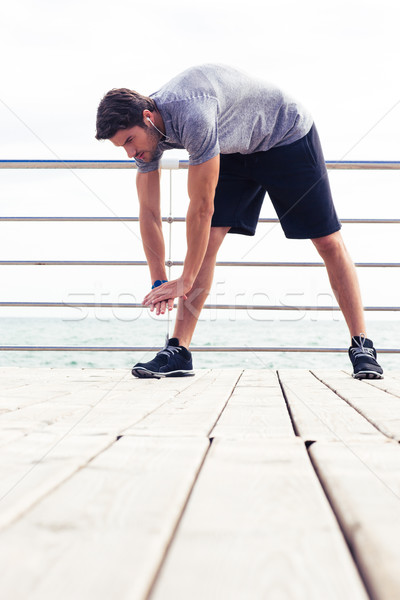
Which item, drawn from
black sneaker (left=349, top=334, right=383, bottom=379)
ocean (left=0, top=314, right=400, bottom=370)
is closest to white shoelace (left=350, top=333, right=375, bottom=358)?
black sneaker (left=349, top=334, right=383, bottom=379)

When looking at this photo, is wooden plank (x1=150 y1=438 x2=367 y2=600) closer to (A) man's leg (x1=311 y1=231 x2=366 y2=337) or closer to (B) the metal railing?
(A) man's leg (x1=311 y1=231 x2=366 y2=337)

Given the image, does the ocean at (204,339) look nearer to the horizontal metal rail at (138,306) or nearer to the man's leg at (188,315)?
the horizontal metal rail at (138,306)

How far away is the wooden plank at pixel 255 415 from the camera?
2.23 feet

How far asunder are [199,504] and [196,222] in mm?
1045

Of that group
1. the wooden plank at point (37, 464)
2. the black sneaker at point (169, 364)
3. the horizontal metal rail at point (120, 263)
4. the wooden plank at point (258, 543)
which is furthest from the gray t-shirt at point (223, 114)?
the wooden plank at point (258, 543)

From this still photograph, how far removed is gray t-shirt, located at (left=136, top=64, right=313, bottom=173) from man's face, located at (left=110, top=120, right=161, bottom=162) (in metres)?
0.04

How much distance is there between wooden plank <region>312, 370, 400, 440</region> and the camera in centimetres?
74

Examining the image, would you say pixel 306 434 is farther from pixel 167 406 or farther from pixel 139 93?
pixel 139 93

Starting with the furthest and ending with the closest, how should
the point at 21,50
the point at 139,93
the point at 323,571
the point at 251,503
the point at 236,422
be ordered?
the point at 21,50 → the point at 139,93 → the point at 236,422 → the point at 251,503 → the point at 323,571

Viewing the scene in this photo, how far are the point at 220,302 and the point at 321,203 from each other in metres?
0.58

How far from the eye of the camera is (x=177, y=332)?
5.33 ft

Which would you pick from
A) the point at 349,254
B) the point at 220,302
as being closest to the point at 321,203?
the point at 349,254

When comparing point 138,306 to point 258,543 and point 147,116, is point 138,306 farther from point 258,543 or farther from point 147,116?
point 258,543

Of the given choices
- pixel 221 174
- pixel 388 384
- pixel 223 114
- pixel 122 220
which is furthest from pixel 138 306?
pixel 388 384
